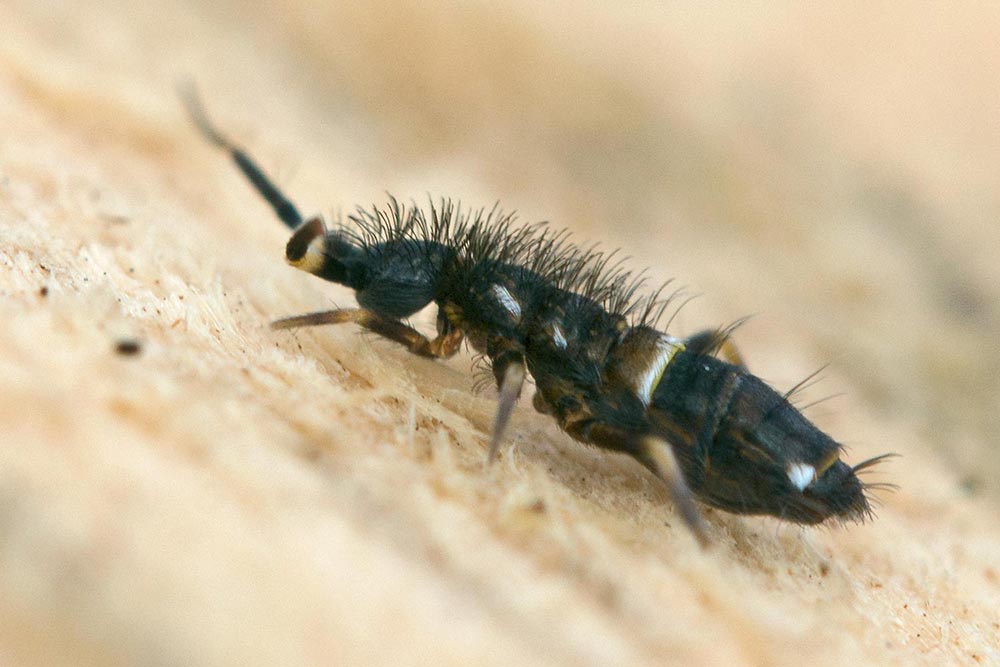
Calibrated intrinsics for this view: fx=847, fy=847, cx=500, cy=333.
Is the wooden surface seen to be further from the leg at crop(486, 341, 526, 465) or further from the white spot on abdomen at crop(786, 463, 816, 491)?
the white spot on abdomen at crop(786, 463, 816, 491)

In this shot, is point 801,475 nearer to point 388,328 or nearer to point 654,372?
point 654,372

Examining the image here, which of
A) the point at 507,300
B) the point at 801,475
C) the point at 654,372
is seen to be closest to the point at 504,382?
the point at 507,300

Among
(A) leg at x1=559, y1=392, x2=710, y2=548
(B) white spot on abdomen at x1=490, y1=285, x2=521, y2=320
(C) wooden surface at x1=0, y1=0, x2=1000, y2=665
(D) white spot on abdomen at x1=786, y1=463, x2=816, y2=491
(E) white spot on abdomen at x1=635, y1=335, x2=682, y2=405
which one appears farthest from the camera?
(B) white spot on abdomen at x1=490, y1=285, x2=521, y2=320

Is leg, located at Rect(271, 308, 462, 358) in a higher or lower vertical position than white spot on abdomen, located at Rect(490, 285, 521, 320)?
lower

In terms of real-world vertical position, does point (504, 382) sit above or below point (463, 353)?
below

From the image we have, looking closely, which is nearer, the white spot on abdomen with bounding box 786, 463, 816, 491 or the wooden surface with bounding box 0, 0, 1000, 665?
the wooden surface with bounding box 0, 0, 1000, 665

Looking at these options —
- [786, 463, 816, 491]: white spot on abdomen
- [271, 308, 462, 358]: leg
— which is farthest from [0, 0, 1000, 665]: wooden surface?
[786, 463, 816, 491]: white spot on abdomen

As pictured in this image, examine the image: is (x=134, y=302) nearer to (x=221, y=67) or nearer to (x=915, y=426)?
(x=221, y=67)

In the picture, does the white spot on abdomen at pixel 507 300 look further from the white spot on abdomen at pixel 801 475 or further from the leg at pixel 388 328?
the white spot on abdomen at pixel 801 475
